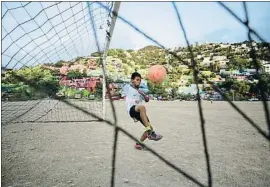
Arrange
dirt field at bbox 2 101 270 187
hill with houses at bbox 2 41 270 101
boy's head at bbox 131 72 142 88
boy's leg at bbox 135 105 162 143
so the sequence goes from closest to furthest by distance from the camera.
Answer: dirt field at bbox 2 101 270 187
boy's head at bbox 131 72 142 88
boy's leg at bbox 135 105 162 143
hill with houses at bbox 2 41 270 101

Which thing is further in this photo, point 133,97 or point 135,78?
point 133,97

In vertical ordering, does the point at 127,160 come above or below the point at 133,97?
below

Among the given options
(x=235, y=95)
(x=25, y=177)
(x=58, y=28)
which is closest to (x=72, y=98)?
(x=235, y=95)

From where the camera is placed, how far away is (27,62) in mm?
4469

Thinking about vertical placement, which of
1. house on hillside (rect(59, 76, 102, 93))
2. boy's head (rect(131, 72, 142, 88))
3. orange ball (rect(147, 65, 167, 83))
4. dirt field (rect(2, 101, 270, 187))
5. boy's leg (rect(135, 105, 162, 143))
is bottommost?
dirt field (rect(2, 101, 270, 187))

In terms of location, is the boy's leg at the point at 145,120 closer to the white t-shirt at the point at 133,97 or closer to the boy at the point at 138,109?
the boy at the point at 138,109

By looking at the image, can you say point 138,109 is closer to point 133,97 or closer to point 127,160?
point 133,97

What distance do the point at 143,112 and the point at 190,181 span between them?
4.70 feet

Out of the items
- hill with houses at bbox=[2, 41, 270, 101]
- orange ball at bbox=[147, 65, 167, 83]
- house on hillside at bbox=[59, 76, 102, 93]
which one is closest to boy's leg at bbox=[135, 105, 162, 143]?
hill with houses at bbox=[2, 41, 270, 101]

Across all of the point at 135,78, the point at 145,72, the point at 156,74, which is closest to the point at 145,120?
the point at 135,78

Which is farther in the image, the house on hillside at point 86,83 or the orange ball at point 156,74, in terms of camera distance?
the house on hillside at point 86,83

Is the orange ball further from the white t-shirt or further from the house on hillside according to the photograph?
the house on hillside

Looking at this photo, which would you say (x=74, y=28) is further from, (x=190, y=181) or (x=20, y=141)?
(x=190, y=181)

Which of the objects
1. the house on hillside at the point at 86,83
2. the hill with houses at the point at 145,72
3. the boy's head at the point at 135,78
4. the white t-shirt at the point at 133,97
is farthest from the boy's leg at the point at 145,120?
the house on hillside at the point at 86,83
